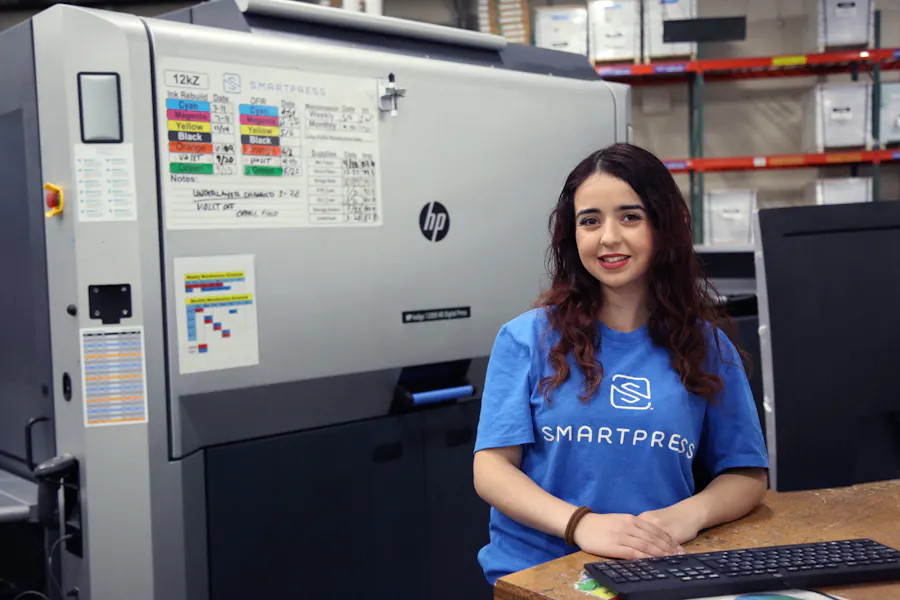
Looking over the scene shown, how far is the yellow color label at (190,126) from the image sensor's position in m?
1.65

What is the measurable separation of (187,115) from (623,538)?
3.73 ft

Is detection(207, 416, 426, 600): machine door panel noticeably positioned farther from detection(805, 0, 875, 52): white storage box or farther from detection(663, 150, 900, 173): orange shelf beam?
detection(805, 0, 875, 52): white storage box

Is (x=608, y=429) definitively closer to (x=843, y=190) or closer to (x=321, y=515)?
(x=321, y=515)

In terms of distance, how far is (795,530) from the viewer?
4.00ft

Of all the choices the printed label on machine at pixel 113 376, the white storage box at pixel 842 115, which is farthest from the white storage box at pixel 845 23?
the printed label on machine at pixel 113 376

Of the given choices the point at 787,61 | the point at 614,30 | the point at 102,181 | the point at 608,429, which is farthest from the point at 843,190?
the point at 102,181

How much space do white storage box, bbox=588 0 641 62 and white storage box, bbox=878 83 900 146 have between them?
1.43m

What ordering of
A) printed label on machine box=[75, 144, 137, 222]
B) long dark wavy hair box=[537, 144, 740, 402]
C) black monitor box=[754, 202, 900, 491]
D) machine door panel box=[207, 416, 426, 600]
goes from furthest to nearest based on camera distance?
1. machine door panel box=[207, 416, 426, 600]
2. printed label on machine box=[75, 144, 137, 222]
3. long dark wavy hair box=[537, 144, 740, 402]
4. black monitor box=[754, 202, 900, 491]

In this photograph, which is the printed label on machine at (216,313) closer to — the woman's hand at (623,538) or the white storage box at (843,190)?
the woman's hand at (623,538)

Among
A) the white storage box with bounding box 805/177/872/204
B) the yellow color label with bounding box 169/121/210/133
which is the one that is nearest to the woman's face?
the yellow color label with bounding box 169/121/210/133

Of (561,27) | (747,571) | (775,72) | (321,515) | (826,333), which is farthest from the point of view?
(775,72)

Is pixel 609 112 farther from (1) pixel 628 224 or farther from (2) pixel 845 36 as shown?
(2) pixel 845 36

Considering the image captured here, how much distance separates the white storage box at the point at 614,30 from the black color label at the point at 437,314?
3250 mm

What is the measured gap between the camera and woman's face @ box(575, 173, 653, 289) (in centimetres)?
134
